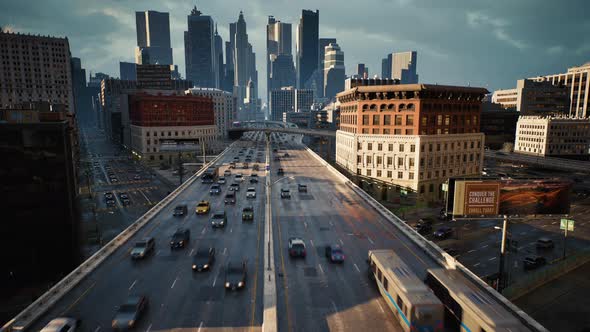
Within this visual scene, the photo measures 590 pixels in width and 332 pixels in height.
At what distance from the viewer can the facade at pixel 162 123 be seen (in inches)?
6142

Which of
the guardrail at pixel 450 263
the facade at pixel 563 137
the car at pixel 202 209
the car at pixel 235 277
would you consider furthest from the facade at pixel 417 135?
the car at pixel 235 277

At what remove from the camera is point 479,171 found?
10412cm

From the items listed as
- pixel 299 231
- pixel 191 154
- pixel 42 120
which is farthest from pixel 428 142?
pixel 191 154

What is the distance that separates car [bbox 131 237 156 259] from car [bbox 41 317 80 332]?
43.0ft

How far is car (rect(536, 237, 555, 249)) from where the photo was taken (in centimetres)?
5812

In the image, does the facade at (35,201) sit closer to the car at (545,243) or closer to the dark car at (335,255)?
the dark car at (335,255)

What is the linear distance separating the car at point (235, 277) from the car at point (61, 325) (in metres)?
11.3

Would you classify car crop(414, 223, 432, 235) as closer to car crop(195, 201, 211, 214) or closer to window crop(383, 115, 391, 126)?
car crop(195, 201, 211, 214)

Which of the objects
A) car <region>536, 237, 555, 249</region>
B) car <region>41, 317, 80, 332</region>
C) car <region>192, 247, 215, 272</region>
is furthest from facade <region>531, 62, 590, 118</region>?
car <region>41, 317, 80, 332</region>

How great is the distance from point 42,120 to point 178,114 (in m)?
112

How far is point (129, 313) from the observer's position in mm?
25922

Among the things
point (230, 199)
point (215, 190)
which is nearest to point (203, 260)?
point (230, 199)

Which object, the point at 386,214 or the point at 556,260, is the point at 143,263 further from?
the point at 556,260

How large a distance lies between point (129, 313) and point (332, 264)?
1915 cm
